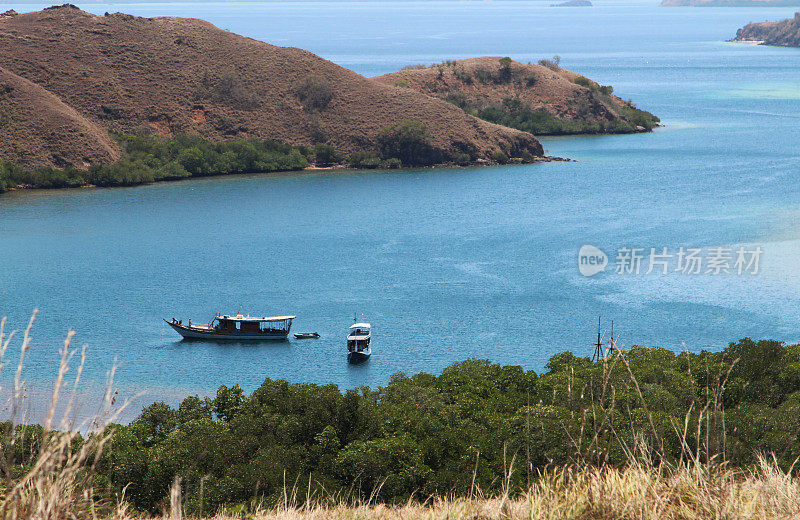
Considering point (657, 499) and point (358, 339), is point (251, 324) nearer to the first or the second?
point (358, 339)

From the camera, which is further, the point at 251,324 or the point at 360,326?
the point at 251,324

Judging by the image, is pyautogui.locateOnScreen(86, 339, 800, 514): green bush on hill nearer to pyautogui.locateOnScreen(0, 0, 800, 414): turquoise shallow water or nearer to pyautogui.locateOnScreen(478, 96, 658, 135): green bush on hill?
pyautogui.locateOnScreen(0, 0, 800, 414): turquoise shallow water

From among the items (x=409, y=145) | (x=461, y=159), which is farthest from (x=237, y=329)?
(x=461, y=159)

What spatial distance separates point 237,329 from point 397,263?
54.0 ft

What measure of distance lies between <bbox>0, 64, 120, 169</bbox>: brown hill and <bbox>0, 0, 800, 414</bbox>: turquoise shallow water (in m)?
7.54

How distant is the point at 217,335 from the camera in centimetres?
4625

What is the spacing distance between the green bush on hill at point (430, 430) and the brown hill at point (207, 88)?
7742 centimetres

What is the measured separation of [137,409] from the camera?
37.1 meters

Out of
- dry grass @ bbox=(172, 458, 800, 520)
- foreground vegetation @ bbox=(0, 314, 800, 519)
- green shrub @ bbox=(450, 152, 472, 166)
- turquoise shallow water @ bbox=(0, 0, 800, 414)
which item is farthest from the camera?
green shrub @ bbox=(450, 152, 472, 166)

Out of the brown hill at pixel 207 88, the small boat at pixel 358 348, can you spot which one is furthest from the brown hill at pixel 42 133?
the small boat at pixel 358 348

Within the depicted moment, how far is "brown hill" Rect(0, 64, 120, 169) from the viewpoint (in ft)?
301

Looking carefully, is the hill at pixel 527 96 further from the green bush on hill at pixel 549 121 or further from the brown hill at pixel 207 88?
the brown hill at pixel 207 88

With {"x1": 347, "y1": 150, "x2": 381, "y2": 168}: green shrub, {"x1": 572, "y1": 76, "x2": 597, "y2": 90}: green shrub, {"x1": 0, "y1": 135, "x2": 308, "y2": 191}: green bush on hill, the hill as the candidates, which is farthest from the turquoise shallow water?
{"x1": 572, "y1": 76, "x2": 597, "y2": 90}: green shrub

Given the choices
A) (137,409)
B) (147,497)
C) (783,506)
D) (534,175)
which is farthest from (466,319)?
(534,175)
